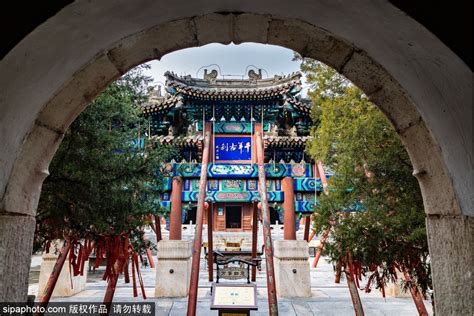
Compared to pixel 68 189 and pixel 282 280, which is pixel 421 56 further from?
pixel 282 280

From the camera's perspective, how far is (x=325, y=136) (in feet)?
23.5

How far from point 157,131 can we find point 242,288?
400 inches

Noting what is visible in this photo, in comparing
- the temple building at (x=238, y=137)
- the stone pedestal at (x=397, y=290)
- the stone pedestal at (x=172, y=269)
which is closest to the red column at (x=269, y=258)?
the stone pedestal at (x=172, y=269)

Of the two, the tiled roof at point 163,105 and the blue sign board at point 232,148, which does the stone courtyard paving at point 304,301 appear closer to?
the blue sign board at point 232,148

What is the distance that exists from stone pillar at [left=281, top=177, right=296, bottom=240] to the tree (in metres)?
5.74

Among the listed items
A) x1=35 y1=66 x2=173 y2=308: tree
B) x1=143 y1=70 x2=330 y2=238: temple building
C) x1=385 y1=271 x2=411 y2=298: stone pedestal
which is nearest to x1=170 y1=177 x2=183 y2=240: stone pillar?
x1=143 y1=70 x2=330 y2=238: temple building

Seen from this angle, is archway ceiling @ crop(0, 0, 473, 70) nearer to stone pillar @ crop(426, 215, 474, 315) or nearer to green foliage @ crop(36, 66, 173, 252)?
stone pillar @ crop(426, 215, 474, 315)

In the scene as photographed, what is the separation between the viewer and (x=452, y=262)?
2.11 meters

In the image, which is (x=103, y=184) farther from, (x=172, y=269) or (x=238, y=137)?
(x=238, y=137)

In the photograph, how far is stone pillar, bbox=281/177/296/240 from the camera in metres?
11.0

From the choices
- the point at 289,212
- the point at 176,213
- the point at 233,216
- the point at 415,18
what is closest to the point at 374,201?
the point at 415,18

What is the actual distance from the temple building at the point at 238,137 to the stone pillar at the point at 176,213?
3.46 feet

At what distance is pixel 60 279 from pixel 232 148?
744 centimetres

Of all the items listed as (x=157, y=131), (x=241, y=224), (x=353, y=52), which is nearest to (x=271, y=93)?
(x=157, y=131)
